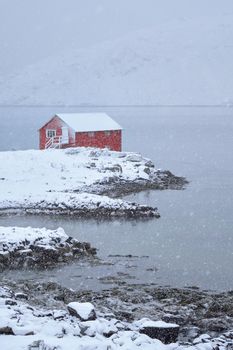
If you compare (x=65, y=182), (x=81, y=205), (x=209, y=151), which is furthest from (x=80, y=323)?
(x=209, y=151)

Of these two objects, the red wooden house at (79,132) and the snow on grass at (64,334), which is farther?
the red wooden house at (79,132)

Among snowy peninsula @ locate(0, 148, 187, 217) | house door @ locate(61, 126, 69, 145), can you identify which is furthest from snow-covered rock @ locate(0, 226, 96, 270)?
house door @ locate(61, 126, 69, 145)

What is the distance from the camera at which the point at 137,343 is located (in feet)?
42.2

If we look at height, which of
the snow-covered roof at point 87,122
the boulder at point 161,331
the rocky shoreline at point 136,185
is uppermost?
the snow-covered roof at point 87,122

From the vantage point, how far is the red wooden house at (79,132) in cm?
6259

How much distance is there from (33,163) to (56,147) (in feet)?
42.5

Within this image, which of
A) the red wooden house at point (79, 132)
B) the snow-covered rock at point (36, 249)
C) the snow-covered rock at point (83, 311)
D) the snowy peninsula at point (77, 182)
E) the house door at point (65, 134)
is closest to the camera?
the snow-covered rock at point (83, 311)

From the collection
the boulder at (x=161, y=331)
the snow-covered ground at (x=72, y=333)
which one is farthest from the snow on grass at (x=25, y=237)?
the boulder at (x=161, y=331)

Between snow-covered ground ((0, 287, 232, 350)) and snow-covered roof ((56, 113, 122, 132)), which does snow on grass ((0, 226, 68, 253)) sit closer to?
snow-covered ground ((0, 287, 232, 350))

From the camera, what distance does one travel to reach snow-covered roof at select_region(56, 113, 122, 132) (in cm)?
6282

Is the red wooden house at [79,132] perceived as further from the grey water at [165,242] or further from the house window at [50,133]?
the grey water at [165,242]

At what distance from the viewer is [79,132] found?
6256cm

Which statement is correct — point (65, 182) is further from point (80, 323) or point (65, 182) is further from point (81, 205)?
point (80, 323)

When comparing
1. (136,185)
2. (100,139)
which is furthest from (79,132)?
(136,185)
